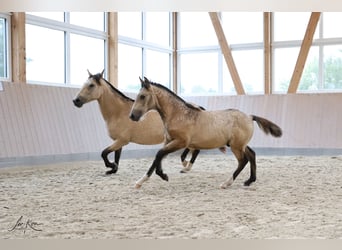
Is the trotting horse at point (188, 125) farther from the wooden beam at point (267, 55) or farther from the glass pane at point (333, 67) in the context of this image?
the glass pane at point (333, 67)

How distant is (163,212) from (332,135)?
5.97 m

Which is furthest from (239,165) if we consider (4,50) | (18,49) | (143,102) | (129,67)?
(129,67)

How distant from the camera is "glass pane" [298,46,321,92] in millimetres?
11922

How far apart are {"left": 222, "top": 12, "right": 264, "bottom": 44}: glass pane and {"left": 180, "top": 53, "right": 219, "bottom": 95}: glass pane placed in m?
0.81

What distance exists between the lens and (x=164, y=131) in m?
4.86

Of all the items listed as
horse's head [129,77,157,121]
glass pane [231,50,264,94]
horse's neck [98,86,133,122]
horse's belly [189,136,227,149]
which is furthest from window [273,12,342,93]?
horse's head [129,77,157,121]

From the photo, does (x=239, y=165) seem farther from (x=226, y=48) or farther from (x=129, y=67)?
Result: (x=129, y=67)

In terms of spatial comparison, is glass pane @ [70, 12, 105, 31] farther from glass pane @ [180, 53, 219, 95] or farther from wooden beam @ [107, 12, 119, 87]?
glass pane @ [180, 53, 219, 95]

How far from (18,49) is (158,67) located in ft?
17.7

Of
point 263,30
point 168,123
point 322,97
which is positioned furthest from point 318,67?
point 168,123

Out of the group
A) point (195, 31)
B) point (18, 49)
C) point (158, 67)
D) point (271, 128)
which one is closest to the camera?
point (271, 128)

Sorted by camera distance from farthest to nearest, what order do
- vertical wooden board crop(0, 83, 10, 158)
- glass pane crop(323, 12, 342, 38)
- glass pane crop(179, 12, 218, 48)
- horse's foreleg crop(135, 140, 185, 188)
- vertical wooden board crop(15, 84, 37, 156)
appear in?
glass pane crop(179, 12, 218, 48) < glass pane crop(323, 12, 342, 38) < vertical wooden board crop(15, 84, 37, 156) < vertical wooden board crop(0, 83, 10, 158) < horse's foreleg crop(135, 140, 185, 188)

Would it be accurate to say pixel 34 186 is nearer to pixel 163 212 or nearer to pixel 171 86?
pixel 163 212

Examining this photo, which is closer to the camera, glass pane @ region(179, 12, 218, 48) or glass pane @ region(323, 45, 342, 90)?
glass pane @ region(323, 45, 342, 90)
